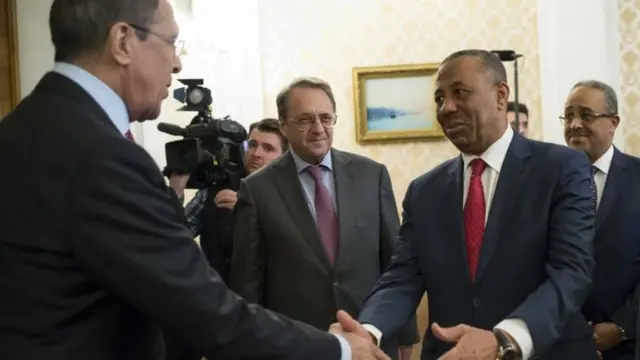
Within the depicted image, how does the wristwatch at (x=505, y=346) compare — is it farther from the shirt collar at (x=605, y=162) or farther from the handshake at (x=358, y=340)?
the shirt collar at (x=605, y=162)

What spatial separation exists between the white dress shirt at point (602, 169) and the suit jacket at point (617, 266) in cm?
8

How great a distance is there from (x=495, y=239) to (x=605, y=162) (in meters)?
0.83

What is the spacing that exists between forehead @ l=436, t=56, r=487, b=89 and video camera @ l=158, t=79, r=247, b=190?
1.21 meters

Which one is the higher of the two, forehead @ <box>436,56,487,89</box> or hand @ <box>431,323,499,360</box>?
forehead @ <box>436,56,487,89</box>

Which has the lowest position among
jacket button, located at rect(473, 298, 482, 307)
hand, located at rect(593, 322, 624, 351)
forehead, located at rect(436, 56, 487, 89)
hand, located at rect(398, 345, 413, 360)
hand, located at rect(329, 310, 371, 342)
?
hand, located at rect(398, 345, 413, 360)

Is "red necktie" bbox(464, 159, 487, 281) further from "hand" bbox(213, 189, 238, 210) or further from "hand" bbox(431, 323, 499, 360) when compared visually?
"hand" bbox(213, 189, 238, 210)

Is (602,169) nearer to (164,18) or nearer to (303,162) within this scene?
(303,162)

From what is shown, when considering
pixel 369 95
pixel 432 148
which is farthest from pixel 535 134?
pixel 369 95

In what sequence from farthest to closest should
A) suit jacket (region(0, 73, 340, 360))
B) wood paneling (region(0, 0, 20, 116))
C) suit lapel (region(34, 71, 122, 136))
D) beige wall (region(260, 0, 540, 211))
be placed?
beige wall (region(260, 0, 540, 211)), wood paneling (region(0, 0, 20, 116)), suit lapel (region(34, 71, 122, 136)), suit jacket (region(0, 73, 340, 360))

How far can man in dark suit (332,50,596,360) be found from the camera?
1928mm

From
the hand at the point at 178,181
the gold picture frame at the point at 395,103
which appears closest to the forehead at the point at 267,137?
the hand at the point at 178,181

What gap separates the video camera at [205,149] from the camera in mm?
3088

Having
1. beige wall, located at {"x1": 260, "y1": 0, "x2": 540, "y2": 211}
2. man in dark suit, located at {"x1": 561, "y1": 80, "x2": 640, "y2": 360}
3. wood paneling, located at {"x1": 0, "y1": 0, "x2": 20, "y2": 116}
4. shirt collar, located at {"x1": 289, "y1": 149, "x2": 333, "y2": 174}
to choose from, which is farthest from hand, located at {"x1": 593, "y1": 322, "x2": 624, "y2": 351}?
beige wall, located at {"x1": 260, "y1": 0, "x2": 540, "y2": 211}

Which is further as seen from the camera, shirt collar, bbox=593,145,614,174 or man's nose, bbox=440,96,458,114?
shirt collar, bbox=593,145,614,174
